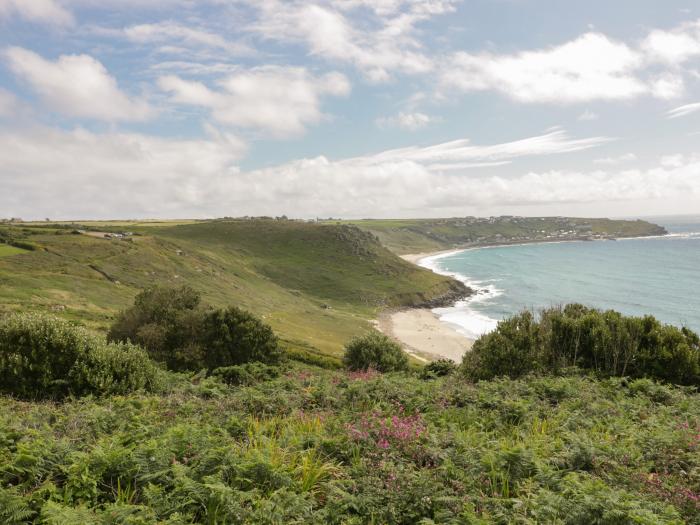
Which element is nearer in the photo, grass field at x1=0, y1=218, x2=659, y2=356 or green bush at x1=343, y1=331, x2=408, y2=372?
green bush at x1=343, y1=331, x2=408, y2=372

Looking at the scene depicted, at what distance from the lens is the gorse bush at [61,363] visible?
62.2 ft

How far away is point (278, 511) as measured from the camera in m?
7.25

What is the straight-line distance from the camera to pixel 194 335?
3272 centimetres

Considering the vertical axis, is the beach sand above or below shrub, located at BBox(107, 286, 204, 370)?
below

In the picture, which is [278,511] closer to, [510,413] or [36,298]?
[510,413]

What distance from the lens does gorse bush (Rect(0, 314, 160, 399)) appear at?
18953mm

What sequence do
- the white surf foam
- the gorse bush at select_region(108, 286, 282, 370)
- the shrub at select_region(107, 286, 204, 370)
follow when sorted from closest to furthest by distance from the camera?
the shrub at select_region(107, 286, 204, 370) → the gorse bush at select_region(108, 286, 282, 370) → the white surf foam

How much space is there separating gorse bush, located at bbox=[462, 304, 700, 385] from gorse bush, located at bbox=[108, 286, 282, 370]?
1573 cm

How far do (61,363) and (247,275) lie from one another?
9036cm

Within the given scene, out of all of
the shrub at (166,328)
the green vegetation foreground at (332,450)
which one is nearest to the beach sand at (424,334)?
the shrub at (166,328)

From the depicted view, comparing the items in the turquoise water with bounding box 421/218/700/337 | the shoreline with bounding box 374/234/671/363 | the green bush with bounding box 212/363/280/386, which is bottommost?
the shoreline with bounding box 374/234/671/363

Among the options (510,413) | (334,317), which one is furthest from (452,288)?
(510,413)

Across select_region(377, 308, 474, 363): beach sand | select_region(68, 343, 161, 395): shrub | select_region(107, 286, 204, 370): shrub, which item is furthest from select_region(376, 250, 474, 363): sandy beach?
select_region(68, 343, 161, 395): shrub

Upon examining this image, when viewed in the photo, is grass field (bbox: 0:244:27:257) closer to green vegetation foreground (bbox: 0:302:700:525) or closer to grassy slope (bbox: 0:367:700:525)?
green vegetation foreground (bbox: 0:302:700:525)
